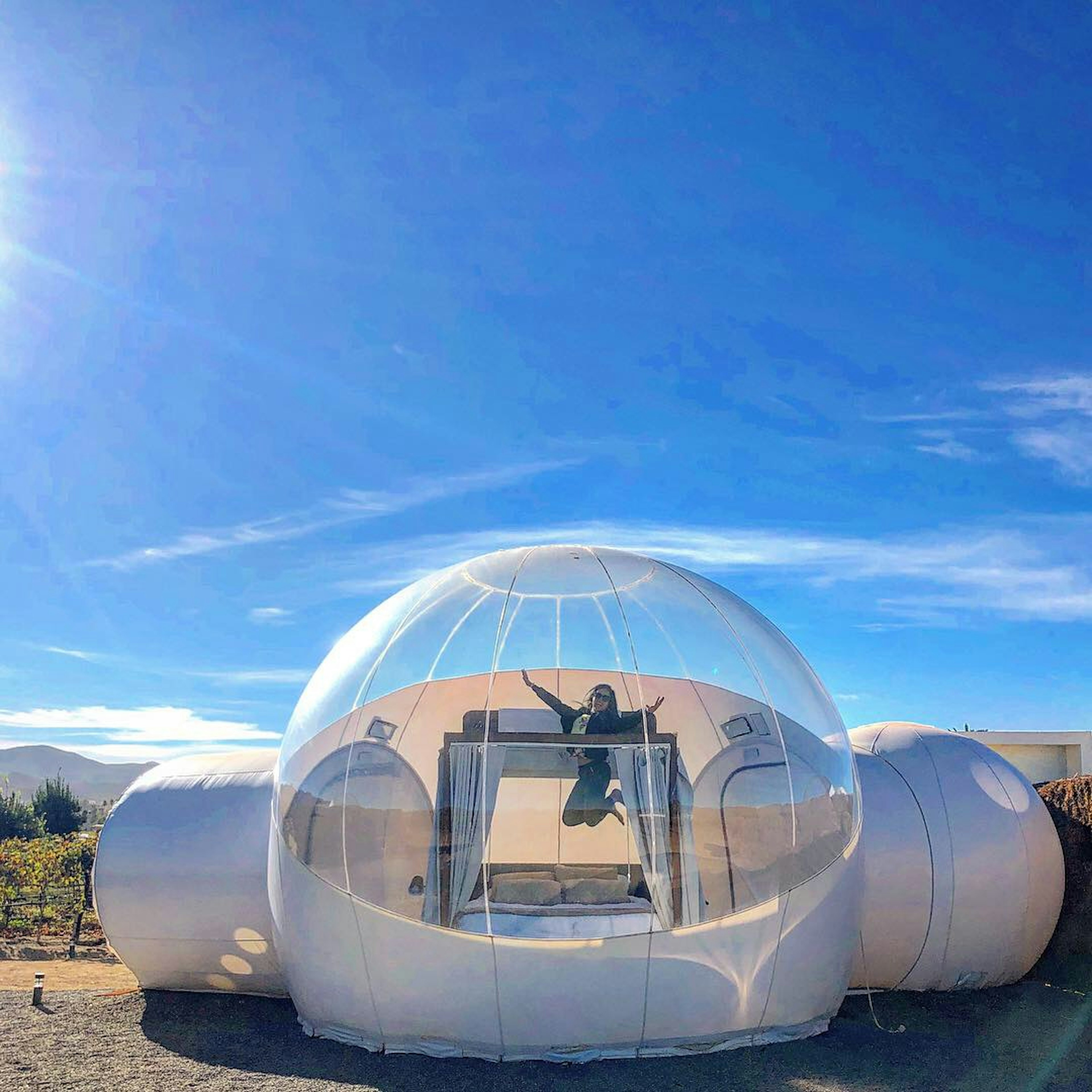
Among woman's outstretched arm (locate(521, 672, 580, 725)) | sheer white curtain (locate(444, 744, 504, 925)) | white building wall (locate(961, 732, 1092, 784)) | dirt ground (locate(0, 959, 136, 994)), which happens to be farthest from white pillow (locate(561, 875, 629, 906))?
white building wall (locate(961, 732, 1092, 784))

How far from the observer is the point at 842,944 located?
7168mm

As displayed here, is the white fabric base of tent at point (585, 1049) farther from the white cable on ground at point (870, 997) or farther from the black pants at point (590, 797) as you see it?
the black pants at point (590, 797)

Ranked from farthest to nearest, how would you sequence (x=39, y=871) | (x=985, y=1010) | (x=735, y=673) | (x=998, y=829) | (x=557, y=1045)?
1. (x=39, y=871)
2. (x=998, y=829)
3. (x=985, y=1010)
4. (x=735, y=673)
5. (x=557, y=1045)

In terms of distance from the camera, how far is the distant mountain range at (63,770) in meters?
147

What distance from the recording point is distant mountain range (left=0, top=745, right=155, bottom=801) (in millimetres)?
147125

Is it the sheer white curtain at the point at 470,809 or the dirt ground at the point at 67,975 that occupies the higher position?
the sheer white curtain at the point at 470,809

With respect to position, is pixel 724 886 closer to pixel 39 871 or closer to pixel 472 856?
pixel 472 856

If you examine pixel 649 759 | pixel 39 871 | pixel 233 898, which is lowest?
pixel 39 871

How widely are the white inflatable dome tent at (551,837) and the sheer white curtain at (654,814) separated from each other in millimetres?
16

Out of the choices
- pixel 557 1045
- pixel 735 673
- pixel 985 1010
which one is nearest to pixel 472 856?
pixel 557 1045

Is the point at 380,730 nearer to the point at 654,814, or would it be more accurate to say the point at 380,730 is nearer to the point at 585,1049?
the point at 654,814

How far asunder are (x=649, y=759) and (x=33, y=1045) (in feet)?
15.9

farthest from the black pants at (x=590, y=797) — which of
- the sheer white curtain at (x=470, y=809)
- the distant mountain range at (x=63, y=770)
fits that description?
the distant mountain range at (x=63, y=770)

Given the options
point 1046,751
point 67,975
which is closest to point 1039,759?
point 1046,751
